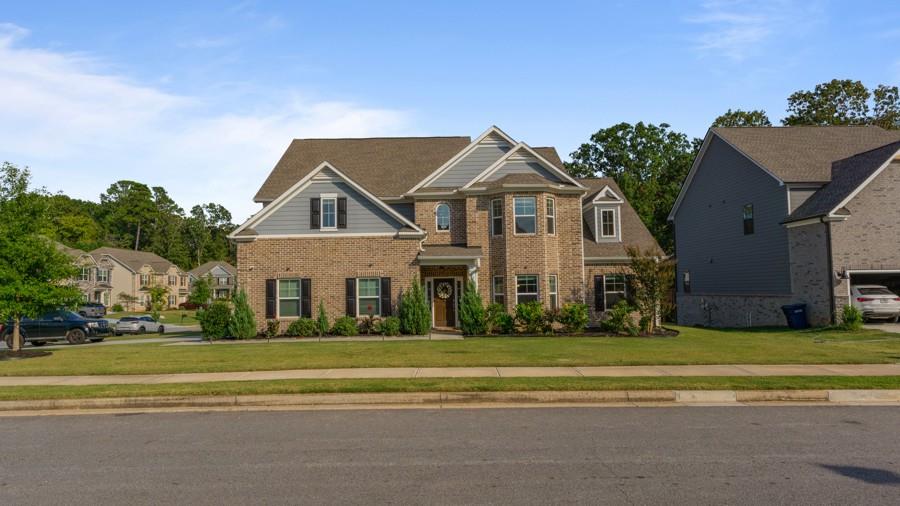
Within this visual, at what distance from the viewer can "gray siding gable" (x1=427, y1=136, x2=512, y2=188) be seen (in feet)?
86.6

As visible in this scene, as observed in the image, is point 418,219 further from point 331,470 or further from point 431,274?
point 331,470

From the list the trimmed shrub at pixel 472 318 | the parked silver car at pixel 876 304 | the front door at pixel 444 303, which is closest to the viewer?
the trimmed shrub at pixel 472 318

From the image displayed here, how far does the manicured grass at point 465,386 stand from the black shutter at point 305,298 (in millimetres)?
12090

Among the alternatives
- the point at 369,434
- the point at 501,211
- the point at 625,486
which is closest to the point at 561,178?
the point at 501,211

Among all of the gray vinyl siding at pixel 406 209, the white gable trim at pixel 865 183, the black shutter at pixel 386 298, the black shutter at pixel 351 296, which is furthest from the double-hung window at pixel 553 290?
the white gable trim at pixel 865 183

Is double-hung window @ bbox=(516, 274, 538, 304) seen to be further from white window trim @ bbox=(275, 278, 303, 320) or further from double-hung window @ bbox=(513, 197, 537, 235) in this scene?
white window trim @ bbox=(275, 278, 303, 320)

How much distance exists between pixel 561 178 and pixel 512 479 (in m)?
20.6

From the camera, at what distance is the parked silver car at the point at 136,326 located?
118 feet

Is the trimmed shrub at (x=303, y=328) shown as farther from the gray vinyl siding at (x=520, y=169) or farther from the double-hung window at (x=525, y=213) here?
the gray vinyl siding at (x=520, y=169)

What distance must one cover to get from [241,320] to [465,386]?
1469 cm

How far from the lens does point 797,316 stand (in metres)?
24.8

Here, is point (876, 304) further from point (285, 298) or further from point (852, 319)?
point (285, 298)

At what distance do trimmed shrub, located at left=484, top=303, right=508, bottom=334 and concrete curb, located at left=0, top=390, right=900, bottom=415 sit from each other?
40.1 feet

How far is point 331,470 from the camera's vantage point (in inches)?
261
